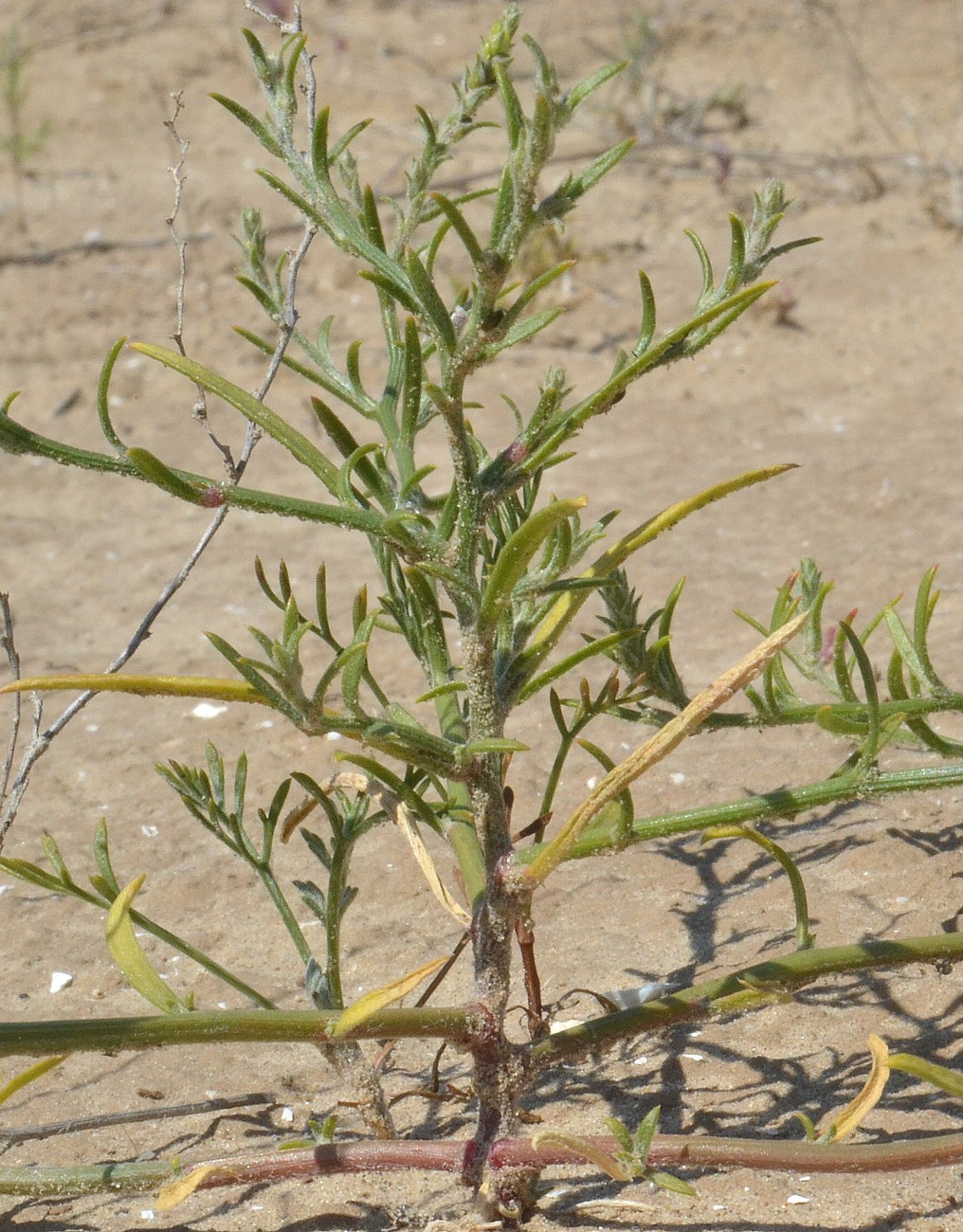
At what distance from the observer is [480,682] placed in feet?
4.20

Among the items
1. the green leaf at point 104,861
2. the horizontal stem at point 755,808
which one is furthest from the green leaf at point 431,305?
the green leaf at point 104,861

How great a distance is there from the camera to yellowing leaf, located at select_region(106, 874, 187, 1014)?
3.69 feet

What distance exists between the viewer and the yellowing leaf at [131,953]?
112cm

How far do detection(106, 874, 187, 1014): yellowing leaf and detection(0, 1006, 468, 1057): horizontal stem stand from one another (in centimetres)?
6

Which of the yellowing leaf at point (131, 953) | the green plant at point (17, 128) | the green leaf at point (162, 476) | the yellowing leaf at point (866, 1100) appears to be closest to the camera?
the green leaf at point (162, 476)

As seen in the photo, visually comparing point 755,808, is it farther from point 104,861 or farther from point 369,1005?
point 104,861

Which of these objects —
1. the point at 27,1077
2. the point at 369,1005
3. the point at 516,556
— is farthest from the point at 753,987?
the point at 27,1077

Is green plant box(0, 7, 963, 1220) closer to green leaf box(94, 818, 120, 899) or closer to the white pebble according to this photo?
green leaf box(94, 818, 120, 899)

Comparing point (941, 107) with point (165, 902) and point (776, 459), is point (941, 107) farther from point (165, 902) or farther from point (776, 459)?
point (165, 902)

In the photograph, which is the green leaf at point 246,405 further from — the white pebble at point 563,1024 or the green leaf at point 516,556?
the white pebble at point 563,1024

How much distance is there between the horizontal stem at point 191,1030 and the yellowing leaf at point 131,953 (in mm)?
57

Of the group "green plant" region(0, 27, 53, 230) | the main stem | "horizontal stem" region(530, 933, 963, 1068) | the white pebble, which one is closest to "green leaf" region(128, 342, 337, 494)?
the main stem

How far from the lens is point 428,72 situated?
7.24 meters

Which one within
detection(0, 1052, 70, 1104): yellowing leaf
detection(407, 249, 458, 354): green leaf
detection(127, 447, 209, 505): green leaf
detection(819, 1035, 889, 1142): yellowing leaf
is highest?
detection(407, 249, 458, 354): green leaf
